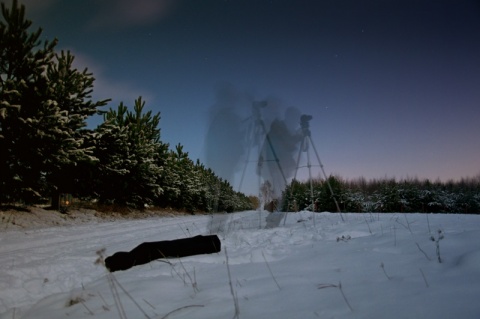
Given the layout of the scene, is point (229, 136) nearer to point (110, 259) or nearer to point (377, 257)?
point (110, 259)

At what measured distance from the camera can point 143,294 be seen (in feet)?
7.84

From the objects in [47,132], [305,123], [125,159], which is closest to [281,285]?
[305,123]

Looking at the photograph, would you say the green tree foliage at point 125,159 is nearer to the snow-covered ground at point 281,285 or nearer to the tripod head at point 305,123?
the tripod head at point 305,123

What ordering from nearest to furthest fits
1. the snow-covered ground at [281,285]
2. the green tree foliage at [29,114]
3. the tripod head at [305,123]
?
the snow-covered ground at [281,285]
the tripod head at [305,123]
the green tree foliage at [29,114]

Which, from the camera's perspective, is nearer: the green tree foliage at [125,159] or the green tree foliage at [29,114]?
the green tree foliage at [29,114]

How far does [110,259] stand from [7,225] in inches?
321

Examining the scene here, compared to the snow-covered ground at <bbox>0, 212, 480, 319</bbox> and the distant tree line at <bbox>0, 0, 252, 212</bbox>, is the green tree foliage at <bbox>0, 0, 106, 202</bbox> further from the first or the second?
the snow-covered ground at <bbox>0, 212, 480, 319</bbox>

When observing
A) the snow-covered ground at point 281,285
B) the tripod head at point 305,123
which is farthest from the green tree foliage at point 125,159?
the snow-covered ground at point 281,285

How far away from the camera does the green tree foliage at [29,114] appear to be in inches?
429

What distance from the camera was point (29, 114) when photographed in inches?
441

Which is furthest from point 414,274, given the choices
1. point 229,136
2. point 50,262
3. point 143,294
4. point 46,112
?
point 46,112

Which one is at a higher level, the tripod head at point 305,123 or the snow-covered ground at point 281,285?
the tripod head at point 305,123

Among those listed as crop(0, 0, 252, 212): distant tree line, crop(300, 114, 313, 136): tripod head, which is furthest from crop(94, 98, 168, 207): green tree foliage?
crop(300, 114, 313, 136): tripod head

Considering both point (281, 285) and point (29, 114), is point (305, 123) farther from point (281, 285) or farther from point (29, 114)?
point (29, 114)
